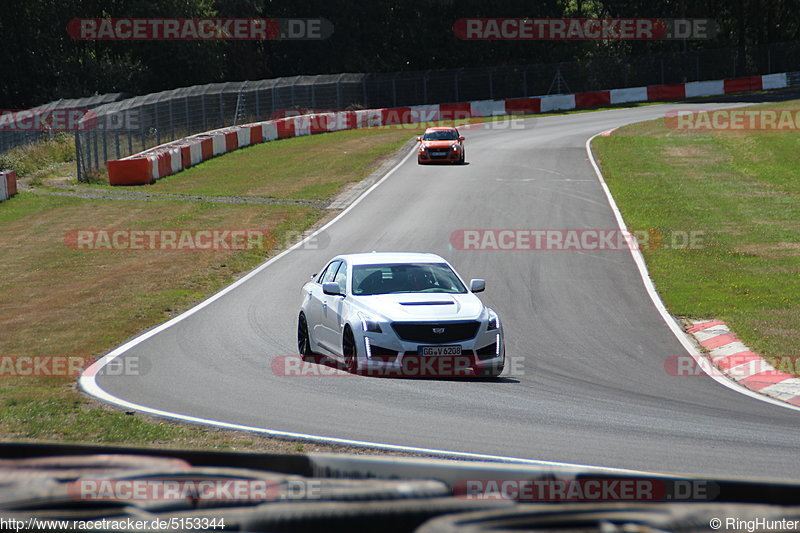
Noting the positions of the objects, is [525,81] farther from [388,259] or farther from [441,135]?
[388,259]

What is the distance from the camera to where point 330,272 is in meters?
14.8

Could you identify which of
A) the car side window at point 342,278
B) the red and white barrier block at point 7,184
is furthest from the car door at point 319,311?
the red and white barrier block at point 7,184

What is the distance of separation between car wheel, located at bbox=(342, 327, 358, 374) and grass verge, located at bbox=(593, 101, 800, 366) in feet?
20.2

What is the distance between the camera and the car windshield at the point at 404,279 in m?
13.6

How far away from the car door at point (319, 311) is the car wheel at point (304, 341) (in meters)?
0.18

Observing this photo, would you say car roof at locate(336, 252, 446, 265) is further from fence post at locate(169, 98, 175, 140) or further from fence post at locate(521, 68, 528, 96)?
fence post at locate(521, 68, 528, 96)

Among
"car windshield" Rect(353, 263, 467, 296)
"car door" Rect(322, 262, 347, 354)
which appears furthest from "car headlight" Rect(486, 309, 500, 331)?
"car door" Rect(322, 262, 347, 354)

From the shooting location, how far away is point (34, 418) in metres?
10.2

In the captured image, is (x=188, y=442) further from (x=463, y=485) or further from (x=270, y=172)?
(x=270, y=172)

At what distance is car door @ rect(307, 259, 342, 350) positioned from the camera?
44.8 ft

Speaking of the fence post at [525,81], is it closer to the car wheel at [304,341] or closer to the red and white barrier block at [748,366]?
the red and white barrier block at [748,366]

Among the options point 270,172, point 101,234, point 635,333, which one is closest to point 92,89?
point 270,172

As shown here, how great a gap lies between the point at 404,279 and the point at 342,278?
0.99m

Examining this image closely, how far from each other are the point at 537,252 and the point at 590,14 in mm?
78626
